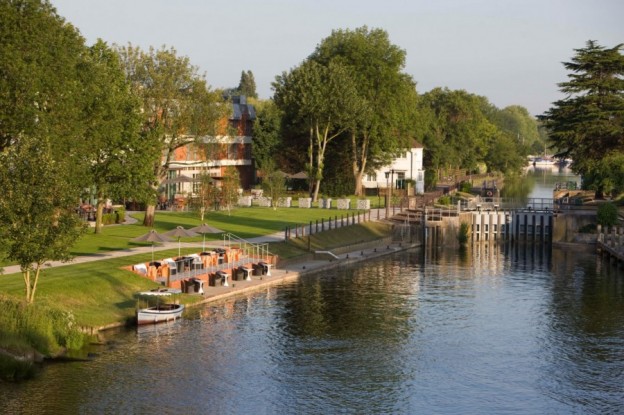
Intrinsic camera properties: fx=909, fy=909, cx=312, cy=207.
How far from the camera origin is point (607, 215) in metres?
99.0

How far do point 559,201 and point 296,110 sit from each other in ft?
117

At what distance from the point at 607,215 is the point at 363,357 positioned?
→ 197 feet

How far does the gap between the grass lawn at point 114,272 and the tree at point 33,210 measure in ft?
11.1

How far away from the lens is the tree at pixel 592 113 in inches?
4636

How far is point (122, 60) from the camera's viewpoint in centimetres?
7938

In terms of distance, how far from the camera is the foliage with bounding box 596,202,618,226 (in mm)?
98938

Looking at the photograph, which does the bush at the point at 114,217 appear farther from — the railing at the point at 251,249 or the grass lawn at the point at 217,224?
the railing at the point at 251,249

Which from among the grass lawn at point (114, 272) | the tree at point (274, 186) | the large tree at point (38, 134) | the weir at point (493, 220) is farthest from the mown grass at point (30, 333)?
the weir at point (493, 220)

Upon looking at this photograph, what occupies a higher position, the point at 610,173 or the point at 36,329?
the point at 610,173

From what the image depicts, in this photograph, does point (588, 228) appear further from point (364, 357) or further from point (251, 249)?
point (364, 357)

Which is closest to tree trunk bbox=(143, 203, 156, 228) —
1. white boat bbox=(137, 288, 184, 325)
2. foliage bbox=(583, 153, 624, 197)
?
white boat bbox=(137, 288, 184, 325)

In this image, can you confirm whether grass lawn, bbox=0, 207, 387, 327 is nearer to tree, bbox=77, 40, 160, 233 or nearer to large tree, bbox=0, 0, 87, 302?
large tree, bbox=0, 0, 87, 302

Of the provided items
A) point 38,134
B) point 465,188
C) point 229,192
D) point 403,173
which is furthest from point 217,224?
point 465,188

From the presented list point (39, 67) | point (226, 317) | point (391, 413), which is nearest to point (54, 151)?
point (39, 67)
